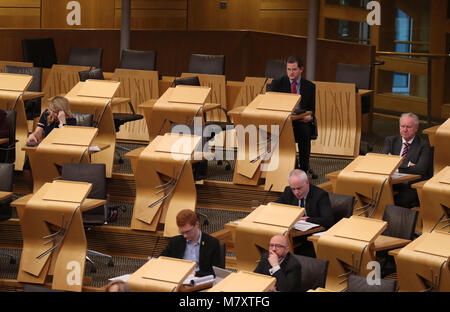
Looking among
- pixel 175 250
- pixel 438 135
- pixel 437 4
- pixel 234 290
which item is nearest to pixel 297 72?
pixel 438 135

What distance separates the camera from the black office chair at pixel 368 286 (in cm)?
417

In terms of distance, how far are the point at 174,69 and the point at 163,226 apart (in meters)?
4.74

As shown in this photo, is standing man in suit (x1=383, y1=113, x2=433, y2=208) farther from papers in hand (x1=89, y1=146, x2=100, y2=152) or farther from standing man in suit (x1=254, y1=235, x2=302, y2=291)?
papers in hand (x1=89, y1=146, x2=100, y2=152)

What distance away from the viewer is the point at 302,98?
6.30 metres

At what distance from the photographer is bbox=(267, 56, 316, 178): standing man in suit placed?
20.3 feet

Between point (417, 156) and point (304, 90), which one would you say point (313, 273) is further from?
point (304, 90)

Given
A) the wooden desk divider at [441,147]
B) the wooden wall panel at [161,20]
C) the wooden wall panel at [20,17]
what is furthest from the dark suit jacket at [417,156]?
the wooden wall panel at [20,17]

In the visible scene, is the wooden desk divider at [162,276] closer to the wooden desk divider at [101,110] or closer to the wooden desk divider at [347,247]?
the wooden desk divider at [347,247]

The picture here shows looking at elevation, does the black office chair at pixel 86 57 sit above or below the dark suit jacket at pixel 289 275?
above

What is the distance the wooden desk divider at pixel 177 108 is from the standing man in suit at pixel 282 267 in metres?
2.13

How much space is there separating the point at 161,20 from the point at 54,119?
17.0 ft

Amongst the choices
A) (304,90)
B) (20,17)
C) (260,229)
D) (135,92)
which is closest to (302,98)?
(304,90)

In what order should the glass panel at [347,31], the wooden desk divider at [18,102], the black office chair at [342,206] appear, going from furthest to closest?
1. the glass panel at [347,31]
2. the wooden desk divider at [18,102]
3. the black office chair at [342,206]

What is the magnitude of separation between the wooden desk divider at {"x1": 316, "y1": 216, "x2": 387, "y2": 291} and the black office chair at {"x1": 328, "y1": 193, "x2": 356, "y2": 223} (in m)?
0.30
